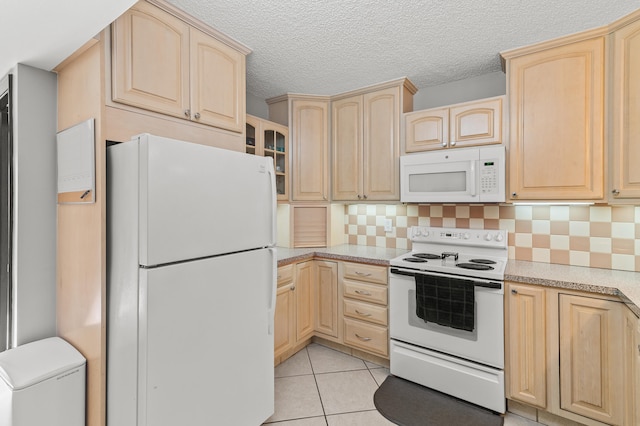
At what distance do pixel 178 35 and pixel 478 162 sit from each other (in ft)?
6.99

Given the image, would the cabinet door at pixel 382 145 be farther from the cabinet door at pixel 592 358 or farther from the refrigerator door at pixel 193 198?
the cabinet door at pixel 592 358

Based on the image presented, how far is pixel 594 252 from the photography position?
2.15 metres

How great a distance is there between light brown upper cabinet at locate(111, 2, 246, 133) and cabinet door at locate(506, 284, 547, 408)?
7.02 ft

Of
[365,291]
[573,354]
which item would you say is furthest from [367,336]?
[573,354]

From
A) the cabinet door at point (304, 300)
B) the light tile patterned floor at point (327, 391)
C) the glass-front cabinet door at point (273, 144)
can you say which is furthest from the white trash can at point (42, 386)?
the glass-front cabinet door at point (273, 144)

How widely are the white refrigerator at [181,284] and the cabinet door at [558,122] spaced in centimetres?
184

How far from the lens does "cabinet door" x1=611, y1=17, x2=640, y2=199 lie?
175 cm

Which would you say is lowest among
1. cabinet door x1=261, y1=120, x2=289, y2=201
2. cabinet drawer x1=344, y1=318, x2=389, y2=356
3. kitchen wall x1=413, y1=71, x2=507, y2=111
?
cabinet drawer x1=344, y1=318, x2=389, y2=356

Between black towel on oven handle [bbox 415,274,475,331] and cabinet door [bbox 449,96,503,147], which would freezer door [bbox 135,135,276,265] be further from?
cabinet door [bbox 449,96,503,147]

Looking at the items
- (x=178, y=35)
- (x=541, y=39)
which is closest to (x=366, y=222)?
(x=541, y=39)

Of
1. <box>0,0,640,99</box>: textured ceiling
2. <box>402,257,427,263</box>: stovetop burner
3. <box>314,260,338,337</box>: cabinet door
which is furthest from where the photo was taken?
<box>314,260,338,337</box>: cabinet door

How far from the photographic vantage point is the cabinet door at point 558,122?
75.6 inches

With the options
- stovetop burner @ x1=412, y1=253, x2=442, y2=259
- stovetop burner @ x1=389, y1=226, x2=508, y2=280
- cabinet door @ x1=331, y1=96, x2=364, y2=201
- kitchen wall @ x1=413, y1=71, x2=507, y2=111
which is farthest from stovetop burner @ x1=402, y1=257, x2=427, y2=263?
kitchen wall @ x1=413, y1=71, x2=507, y2=111

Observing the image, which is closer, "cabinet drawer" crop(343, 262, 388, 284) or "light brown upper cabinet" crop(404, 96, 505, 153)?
"light brown upper cabinet" crop(404, 96, 505, 153)
